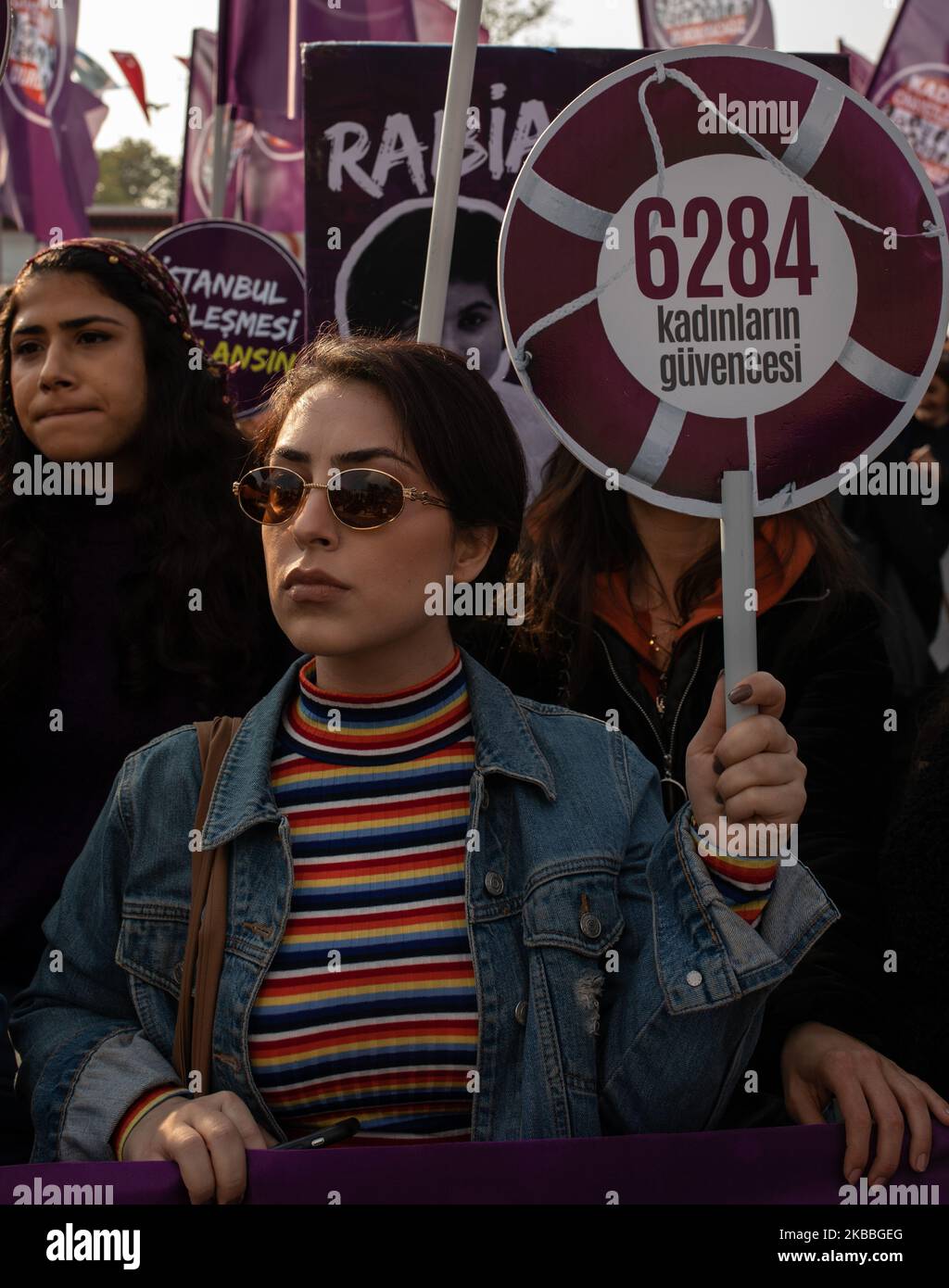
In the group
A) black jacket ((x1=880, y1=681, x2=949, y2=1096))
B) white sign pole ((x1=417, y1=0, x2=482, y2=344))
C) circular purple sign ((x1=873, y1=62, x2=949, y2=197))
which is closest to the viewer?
black jacket ((x1=880, y1=681, x2=949, y2=1096))

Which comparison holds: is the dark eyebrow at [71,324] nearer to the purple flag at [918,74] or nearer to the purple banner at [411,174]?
the purple banner at [411,174]

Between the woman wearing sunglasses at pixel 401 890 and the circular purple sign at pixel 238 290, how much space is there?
4591mm

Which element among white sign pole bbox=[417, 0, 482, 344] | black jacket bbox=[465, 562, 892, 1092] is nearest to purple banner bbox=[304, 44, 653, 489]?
white sign pole bbox=[417, 0, 482, 344]

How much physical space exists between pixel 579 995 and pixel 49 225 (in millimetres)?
9116

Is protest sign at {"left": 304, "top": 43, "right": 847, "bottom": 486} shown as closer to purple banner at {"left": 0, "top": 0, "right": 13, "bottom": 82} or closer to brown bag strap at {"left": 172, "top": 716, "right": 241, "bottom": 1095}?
purple banner at {"left": 0, "top": 0, "right": 13, "bottom": 82}

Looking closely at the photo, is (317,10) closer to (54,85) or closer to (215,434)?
(54,85)

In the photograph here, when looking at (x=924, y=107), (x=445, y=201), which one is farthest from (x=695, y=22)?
(x=445, y=201)

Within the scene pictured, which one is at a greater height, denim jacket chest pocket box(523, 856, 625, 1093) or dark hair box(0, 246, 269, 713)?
dark hair box(0, 246, 269, 713)

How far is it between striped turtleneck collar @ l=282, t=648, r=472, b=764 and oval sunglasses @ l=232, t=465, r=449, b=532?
24cm

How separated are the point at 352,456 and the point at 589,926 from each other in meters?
0.68

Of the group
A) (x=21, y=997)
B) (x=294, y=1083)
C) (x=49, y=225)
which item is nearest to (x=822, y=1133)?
(x=294, y=1083)

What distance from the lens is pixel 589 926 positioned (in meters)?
1.87

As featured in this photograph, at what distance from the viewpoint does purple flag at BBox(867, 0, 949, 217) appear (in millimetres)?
8500

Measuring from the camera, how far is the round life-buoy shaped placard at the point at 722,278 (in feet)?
6.39
